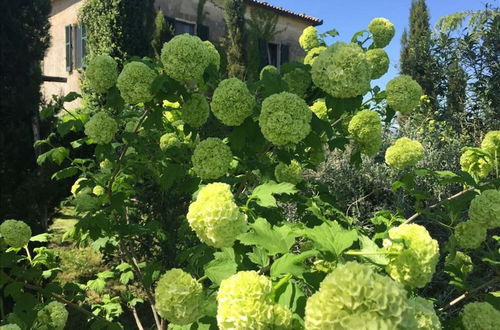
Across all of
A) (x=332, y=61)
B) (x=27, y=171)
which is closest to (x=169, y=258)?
(x=27, y=171)

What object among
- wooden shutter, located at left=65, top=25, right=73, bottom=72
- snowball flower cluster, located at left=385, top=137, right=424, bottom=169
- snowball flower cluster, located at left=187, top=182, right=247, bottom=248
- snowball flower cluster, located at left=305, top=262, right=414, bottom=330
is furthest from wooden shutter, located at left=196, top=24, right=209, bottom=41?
snowball flower cluster, located at left=305, top=262, right=414, bottom=330

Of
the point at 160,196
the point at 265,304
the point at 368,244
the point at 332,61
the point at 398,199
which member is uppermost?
the point at 332,61

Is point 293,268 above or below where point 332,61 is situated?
below

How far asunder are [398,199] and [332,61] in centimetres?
342

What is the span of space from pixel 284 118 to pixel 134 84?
82 centimetres

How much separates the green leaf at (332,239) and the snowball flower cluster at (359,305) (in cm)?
31

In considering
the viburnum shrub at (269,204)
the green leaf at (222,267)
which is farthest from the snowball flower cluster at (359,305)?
the green leaf at (222,267)

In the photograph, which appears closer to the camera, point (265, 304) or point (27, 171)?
point (265, 304)

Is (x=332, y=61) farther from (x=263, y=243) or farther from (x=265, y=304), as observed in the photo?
(x=265, y=304)

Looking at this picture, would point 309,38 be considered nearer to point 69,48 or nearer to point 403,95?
point 403,95

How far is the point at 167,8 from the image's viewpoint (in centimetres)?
1541

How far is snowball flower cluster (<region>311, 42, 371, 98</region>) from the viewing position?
6.29 feet

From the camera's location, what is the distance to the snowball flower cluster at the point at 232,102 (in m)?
2.00

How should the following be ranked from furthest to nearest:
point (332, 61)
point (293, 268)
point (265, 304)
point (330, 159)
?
point (330, 159), point (332, 61), point (293, 268), point (265, 304)
